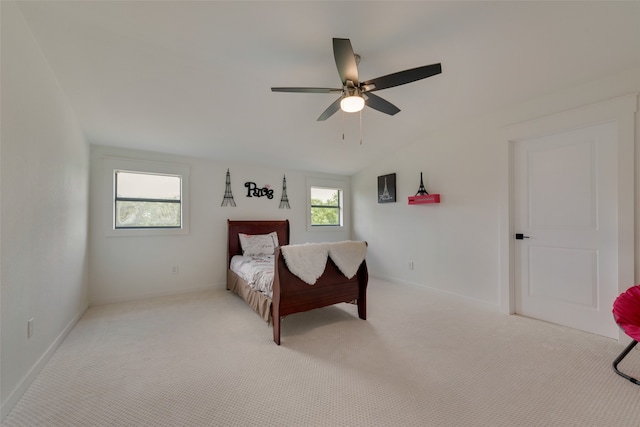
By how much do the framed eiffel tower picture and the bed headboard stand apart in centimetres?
188

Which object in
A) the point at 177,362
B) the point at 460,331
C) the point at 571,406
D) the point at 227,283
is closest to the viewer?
the point at 571,406

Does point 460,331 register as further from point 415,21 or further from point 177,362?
point 415,21

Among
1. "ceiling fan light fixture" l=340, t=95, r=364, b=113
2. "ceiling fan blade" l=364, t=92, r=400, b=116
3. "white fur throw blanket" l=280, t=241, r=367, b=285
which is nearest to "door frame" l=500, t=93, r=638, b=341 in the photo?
"ceiling fan blade" l=364, t=92, r=400, b=116

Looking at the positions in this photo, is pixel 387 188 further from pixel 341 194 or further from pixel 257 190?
pixel 257 190

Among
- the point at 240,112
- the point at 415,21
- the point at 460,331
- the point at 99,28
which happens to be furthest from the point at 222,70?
the point at 460,331

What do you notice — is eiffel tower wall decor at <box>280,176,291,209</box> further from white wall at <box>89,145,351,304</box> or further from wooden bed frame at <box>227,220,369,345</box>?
wooden bed frame at <box>227,220,369,345</box>

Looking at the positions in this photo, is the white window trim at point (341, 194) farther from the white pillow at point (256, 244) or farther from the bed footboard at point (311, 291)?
the bed footboard at point (311, 291)

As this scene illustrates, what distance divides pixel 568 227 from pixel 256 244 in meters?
4.03

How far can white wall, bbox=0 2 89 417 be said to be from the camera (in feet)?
4.89

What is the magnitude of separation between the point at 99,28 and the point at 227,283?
11.4 ft

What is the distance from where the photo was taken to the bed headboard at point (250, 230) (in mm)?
4289

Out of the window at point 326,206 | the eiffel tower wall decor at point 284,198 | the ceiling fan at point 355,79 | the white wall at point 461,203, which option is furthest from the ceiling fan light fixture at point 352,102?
the window at point 326,206

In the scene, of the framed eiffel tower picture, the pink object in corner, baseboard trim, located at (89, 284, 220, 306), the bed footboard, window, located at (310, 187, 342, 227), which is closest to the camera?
the pink object in corner

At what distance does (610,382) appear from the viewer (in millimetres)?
1804
